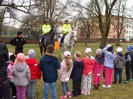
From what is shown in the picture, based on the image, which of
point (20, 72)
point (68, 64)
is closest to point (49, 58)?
point (68, 64)

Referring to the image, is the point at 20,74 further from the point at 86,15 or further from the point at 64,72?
the point at 86,15

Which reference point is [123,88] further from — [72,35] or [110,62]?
[72,35]

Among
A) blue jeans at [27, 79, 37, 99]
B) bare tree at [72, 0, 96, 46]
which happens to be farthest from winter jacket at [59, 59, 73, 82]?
bare tree at [72, 0, 96, 46]

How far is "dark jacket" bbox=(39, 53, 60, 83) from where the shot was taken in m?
6.72

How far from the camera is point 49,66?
22.1 ft

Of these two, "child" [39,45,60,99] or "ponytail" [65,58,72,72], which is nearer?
"child" [39,45,60,99]

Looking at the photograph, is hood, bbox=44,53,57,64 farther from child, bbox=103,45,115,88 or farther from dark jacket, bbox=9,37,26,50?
dark jacket, bbox=9,37,26,50

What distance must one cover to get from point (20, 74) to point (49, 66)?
0.86 m

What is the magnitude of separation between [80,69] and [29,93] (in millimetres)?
1780

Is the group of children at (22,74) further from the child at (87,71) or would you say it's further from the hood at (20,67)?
the child at (87,71)

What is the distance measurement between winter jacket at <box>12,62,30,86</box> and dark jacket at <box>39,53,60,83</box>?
570mm

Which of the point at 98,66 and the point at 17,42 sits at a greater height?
the point at 17,42

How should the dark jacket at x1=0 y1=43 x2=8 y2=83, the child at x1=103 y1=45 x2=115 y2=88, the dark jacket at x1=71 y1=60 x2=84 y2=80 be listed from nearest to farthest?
the dark jacket at x1=0 y1=43 x2=8 y2=83, the dark jacket at x1=71 y1=60 x2=84 y2=80, the child at x1=103 y1=45 x2=115 y2=88

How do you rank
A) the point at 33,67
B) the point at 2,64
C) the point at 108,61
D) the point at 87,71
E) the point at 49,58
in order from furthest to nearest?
the point at 108,61 < the point at 87,71 < the point at 33,67 < the point at 49,58 < the point at 2,64
